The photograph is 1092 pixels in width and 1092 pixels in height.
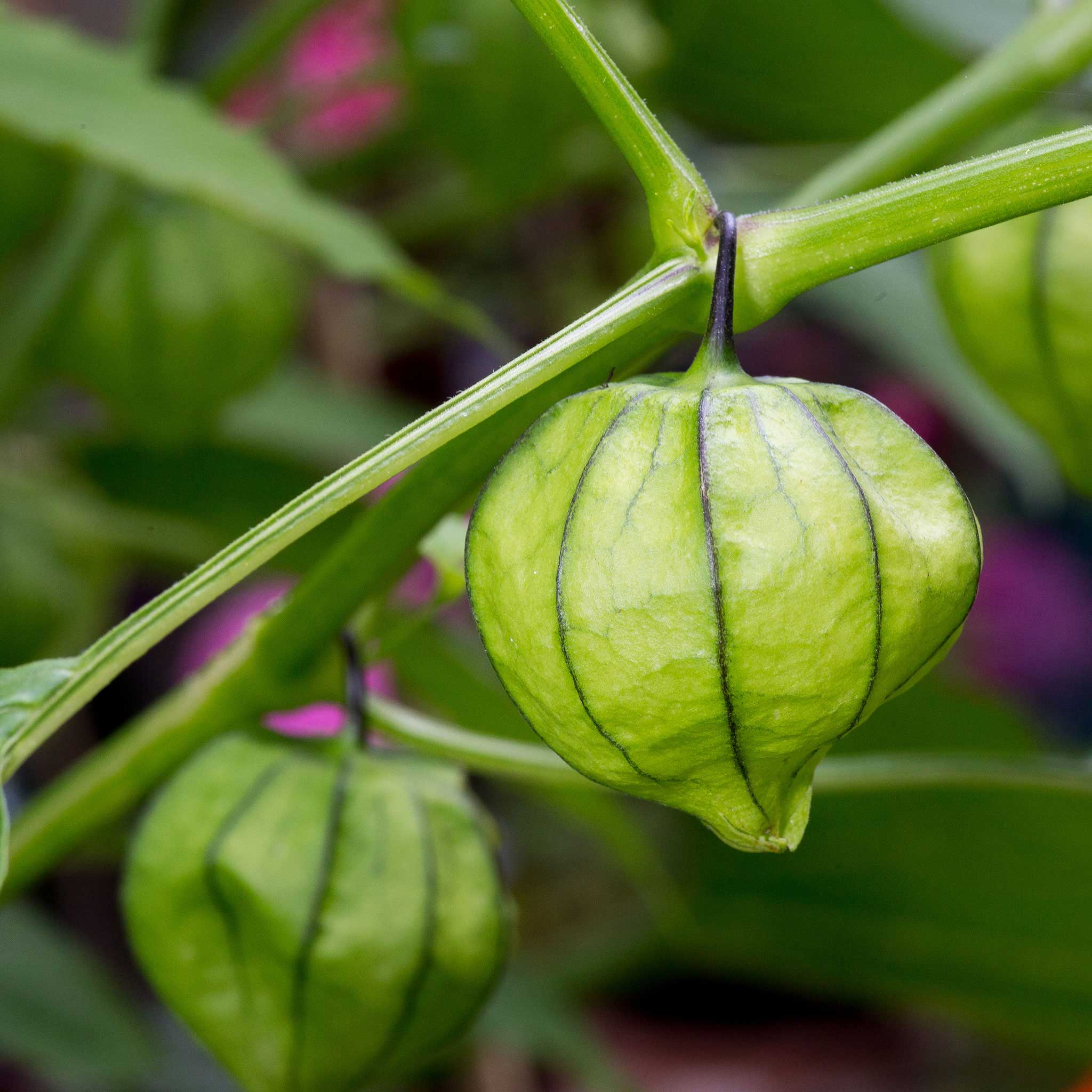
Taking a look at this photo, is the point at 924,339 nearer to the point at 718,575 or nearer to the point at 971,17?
the point at 971,17

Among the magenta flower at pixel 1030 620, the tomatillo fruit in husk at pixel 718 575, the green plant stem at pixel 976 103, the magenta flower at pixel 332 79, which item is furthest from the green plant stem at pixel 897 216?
the magenta flower at pixel 1030 620

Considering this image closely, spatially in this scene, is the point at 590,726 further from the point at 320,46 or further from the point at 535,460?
the point at 320,46

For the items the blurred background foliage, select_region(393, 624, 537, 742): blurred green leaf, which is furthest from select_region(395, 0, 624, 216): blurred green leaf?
select_region(393, 624, 537, 742): blurred green leaf

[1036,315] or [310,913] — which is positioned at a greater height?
[1036,315]

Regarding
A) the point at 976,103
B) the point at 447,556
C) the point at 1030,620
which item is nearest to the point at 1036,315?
the point at 976,103

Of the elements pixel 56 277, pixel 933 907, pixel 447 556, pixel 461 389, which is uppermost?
pixel 56 277

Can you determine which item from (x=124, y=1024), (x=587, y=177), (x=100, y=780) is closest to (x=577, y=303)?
(x=587, y=177)

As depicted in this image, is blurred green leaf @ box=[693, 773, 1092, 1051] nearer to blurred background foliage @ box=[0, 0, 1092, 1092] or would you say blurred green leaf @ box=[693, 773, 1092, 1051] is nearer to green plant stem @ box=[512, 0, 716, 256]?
blurred background foliage @ box=[0, 0, 1092, 1092]
